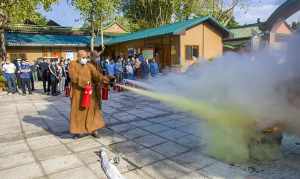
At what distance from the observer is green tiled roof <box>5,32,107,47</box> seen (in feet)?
75.1

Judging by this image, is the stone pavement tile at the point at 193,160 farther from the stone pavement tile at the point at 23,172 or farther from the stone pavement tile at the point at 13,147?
the stone pavement tile at the point at 13,147

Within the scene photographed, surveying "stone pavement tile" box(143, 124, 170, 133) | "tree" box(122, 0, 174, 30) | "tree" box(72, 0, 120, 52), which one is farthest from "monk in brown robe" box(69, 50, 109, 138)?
"tree" box(122, 0, 174, 30)

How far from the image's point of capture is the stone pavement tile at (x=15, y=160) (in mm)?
4766

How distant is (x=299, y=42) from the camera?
3.61 metres

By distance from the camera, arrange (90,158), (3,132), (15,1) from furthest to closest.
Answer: (15,1), (3,132), (90,158)

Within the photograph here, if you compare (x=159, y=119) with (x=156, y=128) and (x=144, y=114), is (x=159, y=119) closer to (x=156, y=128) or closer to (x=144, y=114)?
(x=144, y=114)

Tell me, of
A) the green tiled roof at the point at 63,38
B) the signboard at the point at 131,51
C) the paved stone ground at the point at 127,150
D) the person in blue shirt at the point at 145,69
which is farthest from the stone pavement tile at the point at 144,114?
the signboard at the point at 131,51

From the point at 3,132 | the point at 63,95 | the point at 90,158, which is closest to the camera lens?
the point at 90,158

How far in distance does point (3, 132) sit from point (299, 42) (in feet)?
21.2

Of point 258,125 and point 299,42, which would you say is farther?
point 258,125

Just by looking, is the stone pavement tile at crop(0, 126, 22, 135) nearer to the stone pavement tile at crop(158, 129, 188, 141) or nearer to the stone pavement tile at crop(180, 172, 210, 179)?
the stone pavement tile at crop(158, 129, 188, 141)

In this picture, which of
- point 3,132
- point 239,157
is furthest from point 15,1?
point 239,157

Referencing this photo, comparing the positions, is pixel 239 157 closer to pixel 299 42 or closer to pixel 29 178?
pixel 299 42

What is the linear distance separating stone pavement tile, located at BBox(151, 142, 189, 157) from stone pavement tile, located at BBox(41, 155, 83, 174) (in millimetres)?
1422
